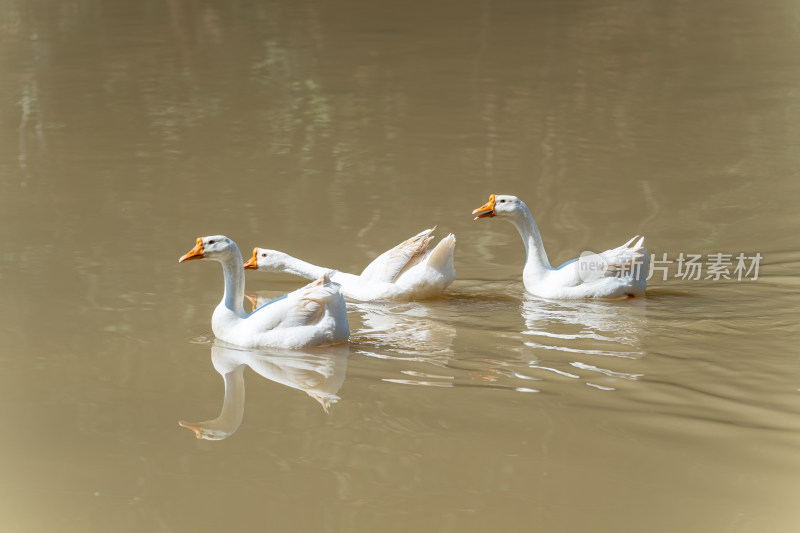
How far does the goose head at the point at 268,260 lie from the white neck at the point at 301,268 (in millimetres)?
22

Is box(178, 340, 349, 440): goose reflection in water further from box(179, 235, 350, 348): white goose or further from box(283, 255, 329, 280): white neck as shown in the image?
box(283, 255, 329, 280): white neck

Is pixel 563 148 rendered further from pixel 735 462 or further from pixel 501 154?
pixel 735 462

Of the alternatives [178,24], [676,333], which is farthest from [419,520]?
[178,24]

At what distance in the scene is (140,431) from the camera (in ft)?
22.9

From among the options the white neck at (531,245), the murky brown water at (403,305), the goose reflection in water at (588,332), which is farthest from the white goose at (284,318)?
the white neck at (531,245)

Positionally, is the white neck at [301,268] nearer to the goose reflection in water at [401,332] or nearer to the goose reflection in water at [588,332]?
the goose reflection in water at [401,332]

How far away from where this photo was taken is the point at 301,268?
33.3 ft

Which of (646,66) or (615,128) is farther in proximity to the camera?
(646,66)

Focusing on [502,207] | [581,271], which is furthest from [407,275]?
[581,271]

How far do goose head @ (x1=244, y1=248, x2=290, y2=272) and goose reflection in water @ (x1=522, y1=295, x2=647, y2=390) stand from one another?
7.50ft

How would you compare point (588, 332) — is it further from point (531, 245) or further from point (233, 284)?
point (233, 284)

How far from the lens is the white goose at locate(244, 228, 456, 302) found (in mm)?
→ 9625

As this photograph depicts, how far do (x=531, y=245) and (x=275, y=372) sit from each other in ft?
9.76

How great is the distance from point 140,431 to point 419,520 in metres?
2.12
